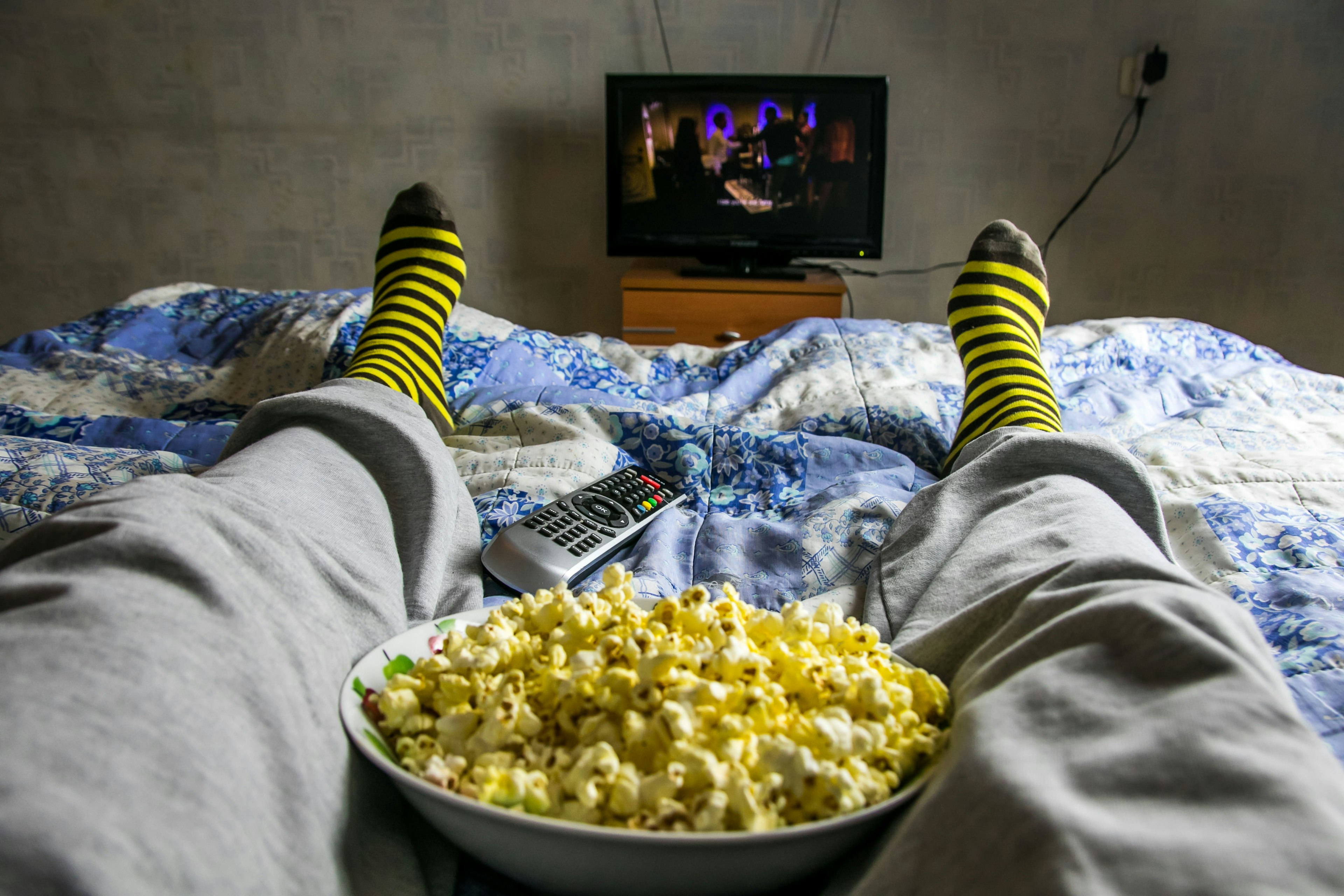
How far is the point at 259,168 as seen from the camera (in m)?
2.53

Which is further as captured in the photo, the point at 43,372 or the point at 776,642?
the point at 43,372

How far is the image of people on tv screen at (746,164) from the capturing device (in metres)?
2.19

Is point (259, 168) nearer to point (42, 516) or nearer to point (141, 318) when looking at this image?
point (141, 318)

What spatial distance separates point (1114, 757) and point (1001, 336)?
0.88m

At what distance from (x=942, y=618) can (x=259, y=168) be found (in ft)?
8.71

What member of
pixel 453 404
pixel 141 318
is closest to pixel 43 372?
pixel 141 318

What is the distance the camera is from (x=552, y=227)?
100 inches

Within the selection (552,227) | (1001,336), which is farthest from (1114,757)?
(552,227)

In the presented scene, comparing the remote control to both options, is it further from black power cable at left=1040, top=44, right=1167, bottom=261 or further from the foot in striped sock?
black power cable at left=1040, top=44, right=1167, bottom=261

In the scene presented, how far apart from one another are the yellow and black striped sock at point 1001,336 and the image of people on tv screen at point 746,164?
1035 millimetres

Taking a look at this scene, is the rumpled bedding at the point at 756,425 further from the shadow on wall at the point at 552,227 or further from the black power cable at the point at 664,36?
the black power cable at the point at 664,36

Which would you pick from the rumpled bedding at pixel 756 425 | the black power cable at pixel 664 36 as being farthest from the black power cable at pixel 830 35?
the rumpled bedding at pixel 756 425

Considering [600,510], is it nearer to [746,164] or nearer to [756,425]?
[756,425]

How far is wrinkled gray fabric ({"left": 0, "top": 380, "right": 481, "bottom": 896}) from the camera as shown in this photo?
0.24 metres
